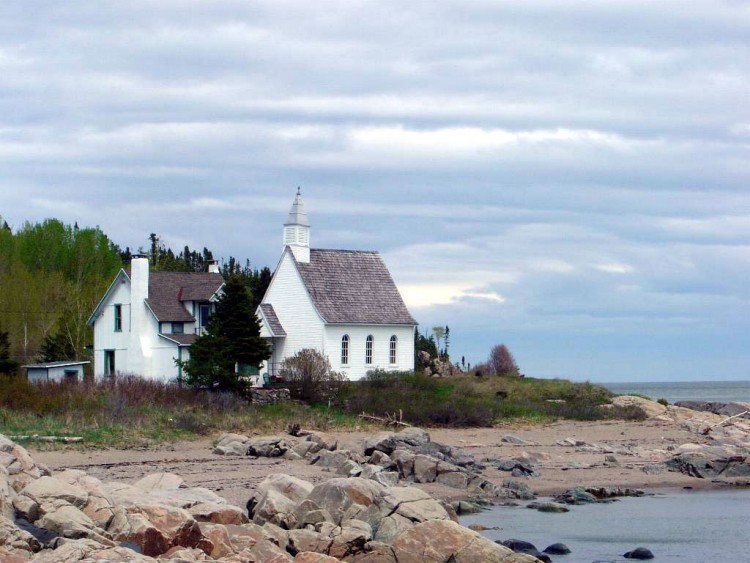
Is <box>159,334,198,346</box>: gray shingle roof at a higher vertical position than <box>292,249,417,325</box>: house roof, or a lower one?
lower

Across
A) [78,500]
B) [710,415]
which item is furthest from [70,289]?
[78,500]

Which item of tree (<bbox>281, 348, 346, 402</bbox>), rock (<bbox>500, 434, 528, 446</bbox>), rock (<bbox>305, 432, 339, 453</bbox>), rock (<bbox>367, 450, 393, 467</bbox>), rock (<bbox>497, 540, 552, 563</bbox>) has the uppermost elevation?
tree (<bbox>281, 348, 346, 402</bbox>)

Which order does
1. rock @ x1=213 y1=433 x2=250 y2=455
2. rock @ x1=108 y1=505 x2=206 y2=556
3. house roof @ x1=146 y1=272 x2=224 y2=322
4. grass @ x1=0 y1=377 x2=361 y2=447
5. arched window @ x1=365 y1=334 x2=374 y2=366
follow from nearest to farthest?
rock @ x1=108 y1=505 x2=206 y2=556
rock @ x1=213 y1=433 x2=250 y2=455
grass @ x1=0 y1=377 x2=361 y2=447
house roof @ x1=146 y1=272 x2=224 y2=322
arched window @ x1=365 y1=334 x2=374 y2=366

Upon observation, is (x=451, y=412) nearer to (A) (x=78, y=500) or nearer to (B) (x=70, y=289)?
(A) (x=78, y=500)

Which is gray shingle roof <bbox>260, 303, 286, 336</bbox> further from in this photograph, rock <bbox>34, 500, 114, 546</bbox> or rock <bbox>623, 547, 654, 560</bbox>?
rock <bbox>34, 500, 114, 546</bbox>

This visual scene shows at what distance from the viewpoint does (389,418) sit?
131 feet

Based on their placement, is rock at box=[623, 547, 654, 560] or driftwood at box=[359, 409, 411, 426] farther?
driftwood at box=[359, 409, 411, 426]

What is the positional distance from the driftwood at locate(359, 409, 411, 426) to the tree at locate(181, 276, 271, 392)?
510cm

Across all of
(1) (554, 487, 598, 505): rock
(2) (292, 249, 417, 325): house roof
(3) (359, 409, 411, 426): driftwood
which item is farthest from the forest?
(1) (554, 487, 598, 505): rock

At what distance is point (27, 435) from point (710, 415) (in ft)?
116

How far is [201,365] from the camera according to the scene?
1642 inches

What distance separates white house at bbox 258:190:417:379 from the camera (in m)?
50.7

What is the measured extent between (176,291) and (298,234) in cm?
694

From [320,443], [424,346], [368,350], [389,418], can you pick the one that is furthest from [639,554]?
[424,346]
